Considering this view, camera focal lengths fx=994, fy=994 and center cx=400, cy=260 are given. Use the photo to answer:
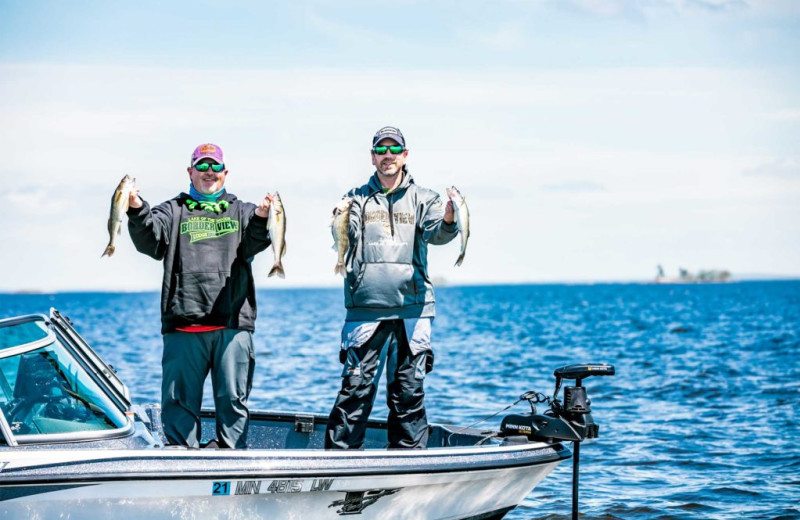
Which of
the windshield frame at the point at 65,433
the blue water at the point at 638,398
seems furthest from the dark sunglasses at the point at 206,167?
the blue water at the point at 638,398

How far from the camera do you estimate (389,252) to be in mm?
6137

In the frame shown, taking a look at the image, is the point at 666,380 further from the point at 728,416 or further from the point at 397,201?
the point at 397,201

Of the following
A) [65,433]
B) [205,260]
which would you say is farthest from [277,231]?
[65,433]

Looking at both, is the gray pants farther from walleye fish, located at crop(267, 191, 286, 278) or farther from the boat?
walleye fish, located at crop(267, 191, 286, 278)

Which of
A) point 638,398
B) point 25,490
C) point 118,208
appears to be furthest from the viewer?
point 638,398

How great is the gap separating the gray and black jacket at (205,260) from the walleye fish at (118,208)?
0.32m

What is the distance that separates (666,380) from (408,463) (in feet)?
48.3

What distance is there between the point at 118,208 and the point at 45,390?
1.22 metres

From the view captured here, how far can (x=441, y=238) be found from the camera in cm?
606

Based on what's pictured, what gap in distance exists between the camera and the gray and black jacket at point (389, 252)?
6113mm

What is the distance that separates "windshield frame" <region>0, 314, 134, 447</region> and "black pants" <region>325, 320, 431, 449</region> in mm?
1281

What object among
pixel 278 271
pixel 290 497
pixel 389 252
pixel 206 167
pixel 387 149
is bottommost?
pixel 290 497

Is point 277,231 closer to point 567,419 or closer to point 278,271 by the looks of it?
point 278,271

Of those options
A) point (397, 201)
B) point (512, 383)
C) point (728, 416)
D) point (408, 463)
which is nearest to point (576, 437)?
point (408, 463)
